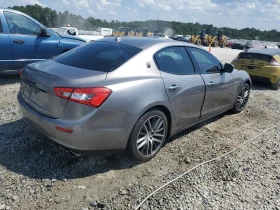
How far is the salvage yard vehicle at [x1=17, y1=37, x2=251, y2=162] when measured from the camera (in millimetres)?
2551

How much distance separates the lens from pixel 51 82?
2.65 metres

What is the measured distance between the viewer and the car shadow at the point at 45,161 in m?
2.87

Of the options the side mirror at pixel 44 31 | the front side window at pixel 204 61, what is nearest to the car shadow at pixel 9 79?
the side mirror at pixel 44 31

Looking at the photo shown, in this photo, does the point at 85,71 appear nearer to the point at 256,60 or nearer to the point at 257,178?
the point at 257,178

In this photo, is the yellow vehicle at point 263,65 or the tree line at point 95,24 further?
the tree line at point 95,24

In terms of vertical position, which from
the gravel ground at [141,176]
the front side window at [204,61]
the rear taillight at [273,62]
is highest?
the front side window at [204,61]

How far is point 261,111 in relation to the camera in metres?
5.75

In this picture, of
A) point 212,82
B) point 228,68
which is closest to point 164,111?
point 212,82

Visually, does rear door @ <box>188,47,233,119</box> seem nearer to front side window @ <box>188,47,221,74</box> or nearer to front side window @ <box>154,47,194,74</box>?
front side window @ <box>188,47,221,74</box>

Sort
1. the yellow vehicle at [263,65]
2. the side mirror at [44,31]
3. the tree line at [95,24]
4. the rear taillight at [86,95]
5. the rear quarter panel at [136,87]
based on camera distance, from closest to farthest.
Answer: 1. the rear taillight at [86,95]
2. the rear quarter panel at [136,87]
3. the side mirror at [44,31]
4. the yellow vehicle at [263,65]
5. the tree line at [95,24]

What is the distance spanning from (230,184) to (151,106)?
1311 millimetres

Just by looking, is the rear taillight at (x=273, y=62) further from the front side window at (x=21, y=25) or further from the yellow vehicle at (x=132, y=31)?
the yellow vehicle at (x=132, y=31)

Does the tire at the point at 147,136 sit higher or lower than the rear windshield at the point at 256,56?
lower

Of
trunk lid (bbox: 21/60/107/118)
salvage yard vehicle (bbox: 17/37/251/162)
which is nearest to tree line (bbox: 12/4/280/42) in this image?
salvage yard vehicle (bbox: 17/37/251/162)
